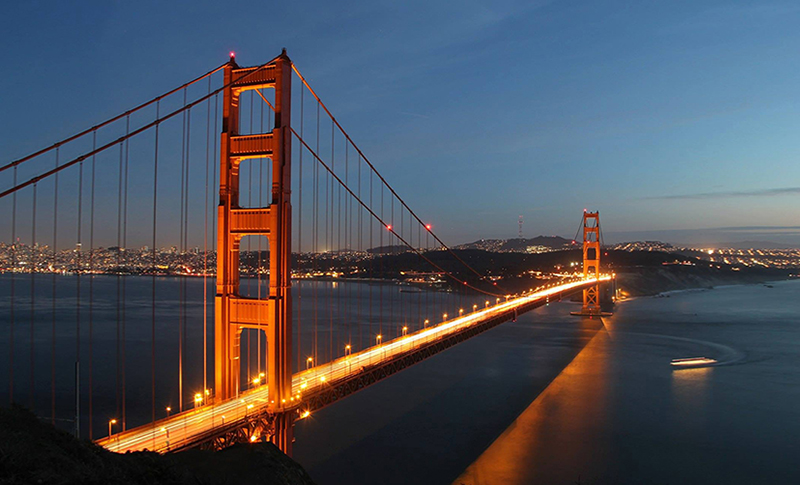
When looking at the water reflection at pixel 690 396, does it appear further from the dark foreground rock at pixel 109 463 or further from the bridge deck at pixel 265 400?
the dark foreground rock at pixel 109 463

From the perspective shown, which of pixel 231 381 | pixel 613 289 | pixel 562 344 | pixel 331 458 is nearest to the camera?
pixel 231 381

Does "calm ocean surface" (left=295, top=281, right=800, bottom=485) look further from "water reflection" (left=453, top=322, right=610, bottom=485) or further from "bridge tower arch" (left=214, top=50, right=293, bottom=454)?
"bridge tower arch" (left=214, top=50, right=293, bottom=454)

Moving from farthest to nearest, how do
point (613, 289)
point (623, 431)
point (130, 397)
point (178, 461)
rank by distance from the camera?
point (613, 289)
point (130, 397)
point (623, 431)
point (178, 461)

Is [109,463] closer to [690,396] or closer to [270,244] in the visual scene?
[270,244]

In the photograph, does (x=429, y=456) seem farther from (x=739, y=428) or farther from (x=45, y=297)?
(x=45, y=297)

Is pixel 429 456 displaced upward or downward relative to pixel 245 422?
downward

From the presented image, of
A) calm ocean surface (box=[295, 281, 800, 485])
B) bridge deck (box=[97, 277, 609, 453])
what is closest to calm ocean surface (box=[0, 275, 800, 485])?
calm ocean surface (box=[295, 281, 800, 485])

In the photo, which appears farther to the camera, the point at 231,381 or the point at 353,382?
the point at 353,382

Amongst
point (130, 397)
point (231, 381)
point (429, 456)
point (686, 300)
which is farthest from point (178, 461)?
point (686, 300)
